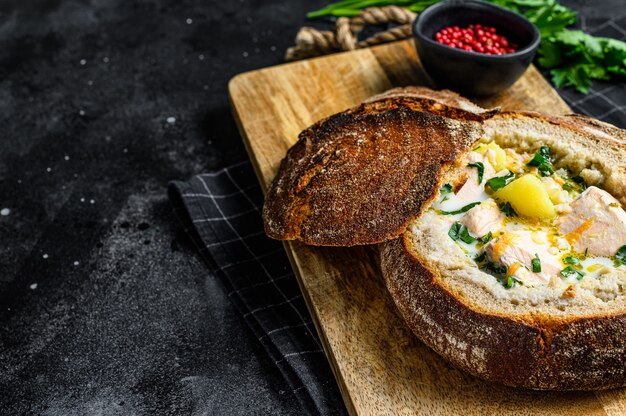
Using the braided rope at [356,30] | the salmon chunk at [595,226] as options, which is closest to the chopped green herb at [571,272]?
the salmon chunk at [595,226]

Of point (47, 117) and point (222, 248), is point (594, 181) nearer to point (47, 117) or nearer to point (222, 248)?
point (222, 248)

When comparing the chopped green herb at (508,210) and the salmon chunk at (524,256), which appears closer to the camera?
the salmon chunk at (524,256)

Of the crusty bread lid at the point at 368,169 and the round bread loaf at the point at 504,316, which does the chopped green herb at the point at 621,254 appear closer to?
the round bread loaf at the point at 504,316

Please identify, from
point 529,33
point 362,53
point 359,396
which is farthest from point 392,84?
point 359,396

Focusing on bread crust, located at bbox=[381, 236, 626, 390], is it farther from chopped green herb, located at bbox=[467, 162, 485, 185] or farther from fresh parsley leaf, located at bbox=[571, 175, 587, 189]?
fresh parsley leaf, located at bbox=[571, 175, 587, 189]

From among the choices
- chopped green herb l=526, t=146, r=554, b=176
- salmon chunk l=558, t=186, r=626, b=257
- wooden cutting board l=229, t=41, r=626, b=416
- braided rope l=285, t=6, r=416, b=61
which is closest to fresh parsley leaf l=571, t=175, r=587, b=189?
chopped green herb l=526, t=146, r=554, b=176

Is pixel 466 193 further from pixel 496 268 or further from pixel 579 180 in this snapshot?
pixel 579 180

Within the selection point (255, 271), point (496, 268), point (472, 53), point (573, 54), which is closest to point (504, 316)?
point (496, 268)
